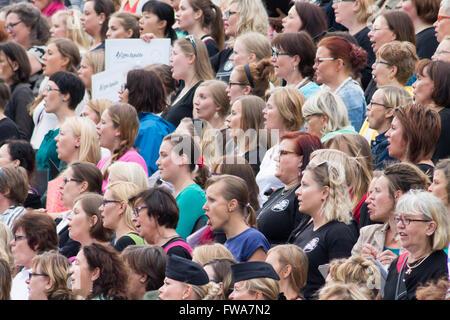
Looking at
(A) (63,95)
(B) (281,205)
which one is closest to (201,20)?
(A) (63,95)

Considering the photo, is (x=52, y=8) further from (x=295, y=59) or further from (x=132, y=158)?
(x=132, y=158)

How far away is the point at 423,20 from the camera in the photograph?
11.0 metres

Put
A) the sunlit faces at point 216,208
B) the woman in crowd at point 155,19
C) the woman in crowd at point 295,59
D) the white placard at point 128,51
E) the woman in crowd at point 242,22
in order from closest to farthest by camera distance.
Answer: the sunlit faces at point 216,208 < the woman in crowd at point 295,59 < the white placard at point 128,51 < the woman in crowd at point 242,22 < the woman in crowd at point 155,19

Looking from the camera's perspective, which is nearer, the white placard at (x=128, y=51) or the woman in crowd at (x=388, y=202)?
the woman in crowd at (x=388, y=202)

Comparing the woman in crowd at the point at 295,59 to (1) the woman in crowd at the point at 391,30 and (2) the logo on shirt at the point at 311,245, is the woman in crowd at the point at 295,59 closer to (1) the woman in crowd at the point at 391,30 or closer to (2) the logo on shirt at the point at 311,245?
(1) the woman in crowd at the point at 391,30

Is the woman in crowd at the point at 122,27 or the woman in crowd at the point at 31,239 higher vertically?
the woman in crowd at the point at 122,27

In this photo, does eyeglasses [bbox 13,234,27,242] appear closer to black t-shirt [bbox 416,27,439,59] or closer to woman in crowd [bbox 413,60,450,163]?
woman in crowd [bbox 413,60,450,163]

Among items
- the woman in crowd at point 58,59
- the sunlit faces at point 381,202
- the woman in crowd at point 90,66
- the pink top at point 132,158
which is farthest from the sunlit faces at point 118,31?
the sunlit faces at point 381,202

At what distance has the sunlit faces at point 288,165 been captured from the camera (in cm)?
827

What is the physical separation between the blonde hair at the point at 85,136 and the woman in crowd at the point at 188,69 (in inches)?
40.8

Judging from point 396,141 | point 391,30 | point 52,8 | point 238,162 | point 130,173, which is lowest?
point 52,8

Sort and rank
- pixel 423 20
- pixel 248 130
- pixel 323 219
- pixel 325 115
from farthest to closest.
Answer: pixel 423 20, pixel 248 130, pixel 325 115, pixel 323 219

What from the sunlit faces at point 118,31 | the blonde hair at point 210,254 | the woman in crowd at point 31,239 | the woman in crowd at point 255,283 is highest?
the woman in crowd at point 255,283

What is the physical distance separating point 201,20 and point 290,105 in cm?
340
